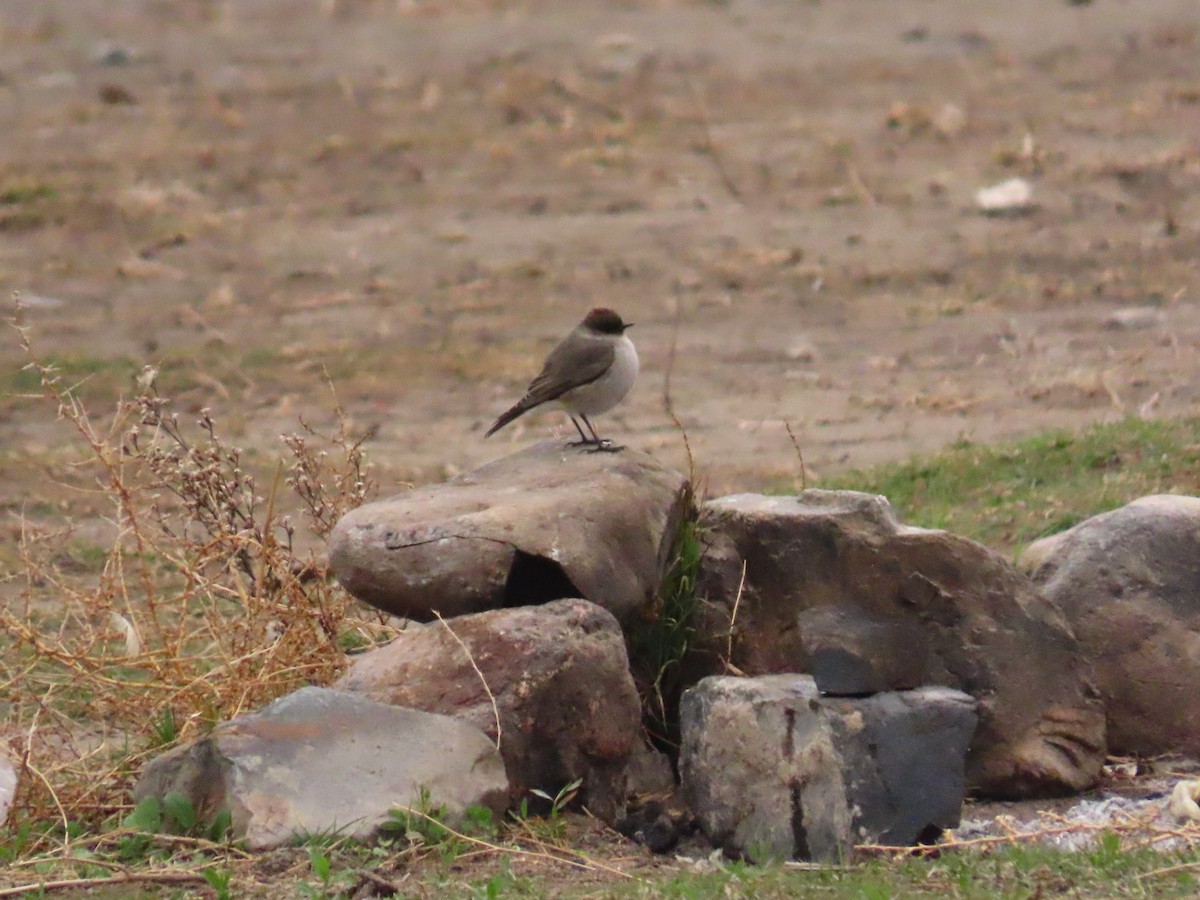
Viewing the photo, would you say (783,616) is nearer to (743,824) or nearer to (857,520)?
(857,520)

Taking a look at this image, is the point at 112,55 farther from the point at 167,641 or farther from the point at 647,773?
the point at 647,773

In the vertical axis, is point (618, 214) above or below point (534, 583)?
below

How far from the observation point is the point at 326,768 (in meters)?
5.34

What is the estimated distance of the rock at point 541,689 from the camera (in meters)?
5.70

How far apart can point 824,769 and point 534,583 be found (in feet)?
3.73

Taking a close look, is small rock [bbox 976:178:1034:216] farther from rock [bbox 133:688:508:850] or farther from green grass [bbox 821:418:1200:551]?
rock [bbox 133:688:508:850]

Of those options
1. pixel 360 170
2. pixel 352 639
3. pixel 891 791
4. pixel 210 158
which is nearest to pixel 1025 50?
pixel 360 170

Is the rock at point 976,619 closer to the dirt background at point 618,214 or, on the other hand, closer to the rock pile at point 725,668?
the rock pile at point 725,668

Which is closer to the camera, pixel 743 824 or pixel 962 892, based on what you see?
pixel 962 892

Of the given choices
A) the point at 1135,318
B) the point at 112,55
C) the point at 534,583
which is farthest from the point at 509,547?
the point at 112,55

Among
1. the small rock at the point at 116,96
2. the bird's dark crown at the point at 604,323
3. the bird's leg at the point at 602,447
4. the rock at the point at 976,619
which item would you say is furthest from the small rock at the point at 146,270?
the rock at the point at 976,619

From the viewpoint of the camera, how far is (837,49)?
15.9 metres

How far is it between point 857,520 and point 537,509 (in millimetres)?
971

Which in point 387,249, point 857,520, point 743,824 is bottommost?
point 387,249
